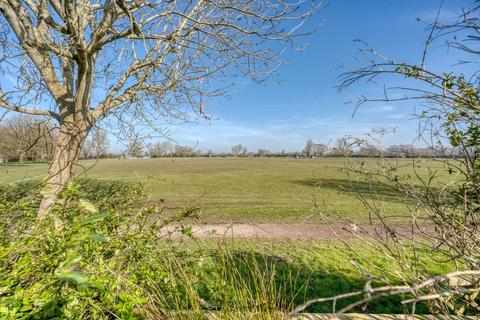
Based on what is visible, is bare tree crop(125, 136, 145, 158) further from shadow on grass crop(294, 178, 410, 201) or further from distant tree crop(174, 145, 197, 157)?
shadow on grass crop(294, 178, 410, 201)

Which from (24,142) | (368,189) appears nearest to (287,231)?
(24,142)

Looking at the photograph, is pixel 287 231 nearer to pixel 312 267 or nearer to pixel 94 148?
pixel 312 267

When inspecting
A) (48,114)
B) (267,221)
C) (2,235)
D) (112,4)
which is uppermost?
(112,4)

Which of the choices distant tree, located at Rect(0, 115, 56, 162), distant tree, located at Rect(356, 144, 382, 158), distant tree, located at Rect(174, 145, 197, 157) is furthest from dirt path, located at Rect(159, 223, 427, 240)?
distant tree, located at Rect(356, 144, 382, 158)

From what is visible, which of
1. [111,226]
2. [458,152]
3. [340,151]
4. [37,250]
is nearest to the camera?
[37,250]

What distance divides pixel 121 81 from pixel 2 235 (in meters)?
3.83

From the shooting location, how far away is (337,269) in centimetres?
542

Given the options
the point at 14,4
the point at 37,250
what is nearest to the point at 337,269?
the point at 37,250

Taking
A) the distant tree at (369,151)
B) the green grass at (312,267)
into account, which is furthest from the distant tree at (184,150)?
the distant tree at (369,151)

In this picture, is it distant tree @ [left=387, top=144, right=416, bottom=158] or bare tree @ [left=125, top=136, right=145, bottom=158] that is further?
bare tree @ [left=125, top=136, right=145, bottom=158]

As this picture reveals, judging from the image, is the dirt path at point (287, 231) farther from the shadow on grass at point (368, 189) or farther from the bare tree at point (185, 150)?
the bare tree at point (185, 150)

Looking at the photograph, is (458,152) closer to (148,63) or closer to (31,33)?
(148,63)

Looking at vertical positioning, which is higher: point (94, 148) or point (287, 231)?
point (94, 148)

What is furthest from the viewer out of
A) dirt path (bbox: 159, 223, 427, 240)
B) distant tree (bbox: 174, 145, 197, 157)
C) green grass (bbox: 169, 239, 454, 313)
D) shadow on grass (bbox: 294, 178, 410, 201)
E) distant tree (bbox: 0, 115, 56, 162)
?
dirt path (bbox: 159, 223, 427, 240)
